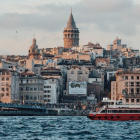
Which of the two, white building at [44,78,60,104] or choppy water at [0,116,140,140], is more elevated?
white building at [44,78,60,104]

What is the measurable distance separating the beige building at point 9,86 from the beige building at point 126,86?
18792 mm

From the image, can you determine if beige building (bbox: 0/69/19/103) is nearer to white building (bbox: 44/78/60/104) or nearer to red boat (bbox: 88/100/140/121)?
white building (bbox: 44/78/60/104)

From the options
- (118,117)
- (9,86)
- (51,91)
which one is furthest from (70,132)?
(51,91)

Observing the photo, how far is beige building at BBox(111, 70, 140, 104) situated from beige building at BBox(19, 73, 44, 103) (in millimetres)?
16159

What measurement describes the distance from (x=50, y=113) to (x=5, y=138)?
83.4 metres

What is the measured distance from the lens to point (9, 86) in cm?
19162

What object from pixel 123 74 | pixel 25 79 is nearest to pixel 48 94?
pixel 25 79

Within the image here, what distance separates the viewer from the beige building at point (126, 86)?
177 meters

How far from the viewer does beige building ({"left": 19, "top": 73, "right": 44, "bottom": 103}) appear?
195250 millimetres

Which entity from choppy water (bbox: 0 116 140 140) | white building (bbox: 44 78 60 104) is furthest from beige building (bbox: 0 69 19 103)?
choppy water (bbox: 0 116 140 140)

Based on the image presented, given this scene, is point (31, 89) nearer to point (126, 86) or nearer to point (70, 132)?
point (126, 86)

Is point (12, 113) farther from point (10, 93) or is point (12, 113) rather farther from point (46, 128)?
point (46, 128)

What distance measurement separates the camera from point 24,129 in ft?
347

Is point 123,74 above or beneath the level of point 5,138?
above
